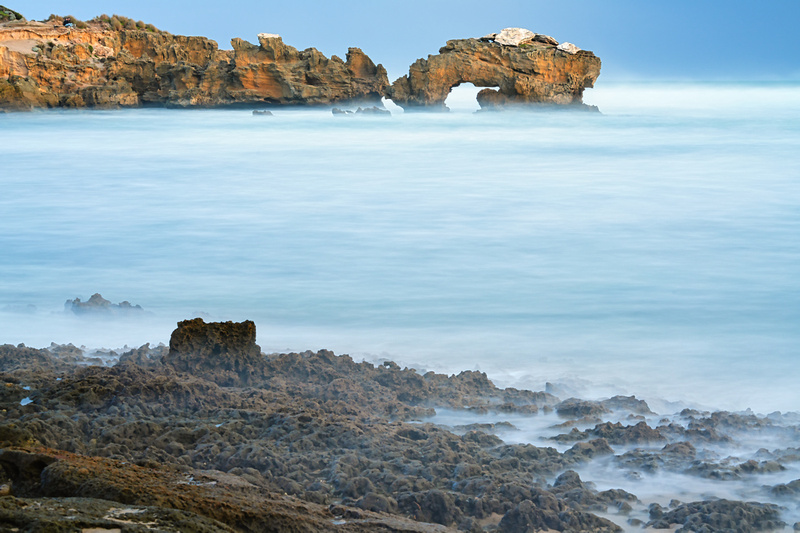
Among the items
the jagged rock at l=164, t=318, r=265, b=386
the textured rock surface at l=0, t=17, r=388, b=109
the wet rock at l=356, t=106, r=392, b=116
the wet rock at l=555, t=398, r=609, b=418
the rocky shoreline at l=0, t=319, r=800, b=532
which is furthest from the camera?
the textured rock surface at l=0, t=17, r=388, b=109

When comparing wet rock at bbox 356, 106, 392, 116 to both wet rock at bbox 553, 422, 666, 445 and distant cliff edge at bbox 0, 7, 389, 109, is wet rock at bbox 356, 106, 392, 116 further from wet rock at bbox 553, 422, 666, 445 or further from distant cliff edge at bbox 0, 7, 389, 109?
wet rock at bbox 553, 422, 666, 445

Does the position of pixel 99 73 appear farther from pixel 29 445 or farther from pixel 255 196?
pixel 29 445

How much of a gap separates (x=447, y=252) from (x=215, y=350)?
5.62 meters

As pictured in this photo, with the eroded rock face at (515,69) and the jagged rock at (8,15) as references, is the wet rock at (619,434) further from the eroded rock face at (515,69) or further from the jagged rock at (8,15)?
the jagged rock at (8,15)

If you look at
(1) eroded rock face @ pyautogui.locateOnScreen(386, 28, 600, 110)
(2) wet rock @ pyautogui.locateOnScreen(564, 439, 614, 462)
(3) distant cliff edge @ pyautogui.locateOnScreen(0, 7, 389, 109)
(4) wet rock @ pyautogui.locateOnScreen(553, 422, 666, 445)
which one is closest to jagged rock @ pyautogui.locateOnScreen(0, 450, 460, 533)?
(2) wet rock @ pyautogui.locateOnScreen(564, 439, 614, 462)

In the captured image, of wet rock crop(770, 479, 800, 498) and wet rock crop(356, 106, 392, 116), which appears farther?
wet rock crop(356, 106, 392, 116)

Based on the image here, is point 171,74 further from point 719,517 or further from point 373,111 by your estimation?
point 719,517

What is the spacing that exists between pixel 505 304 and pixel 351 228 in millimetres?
4794

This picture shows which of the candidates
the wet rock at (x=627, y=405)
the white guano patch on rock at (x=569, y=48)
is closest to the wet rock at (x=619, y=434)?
the wet rock at (x=627, y=405)

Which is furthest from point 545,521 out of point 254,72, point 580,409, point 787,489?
point 254,72

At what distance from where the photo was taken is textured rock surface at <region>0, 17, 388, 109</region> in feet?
109

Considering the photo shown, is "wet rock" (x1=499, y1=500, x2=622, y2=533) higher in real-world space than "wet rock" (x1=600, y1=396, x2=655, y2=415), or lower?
lower

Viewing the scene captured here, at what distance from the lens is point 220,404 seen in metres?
3.82

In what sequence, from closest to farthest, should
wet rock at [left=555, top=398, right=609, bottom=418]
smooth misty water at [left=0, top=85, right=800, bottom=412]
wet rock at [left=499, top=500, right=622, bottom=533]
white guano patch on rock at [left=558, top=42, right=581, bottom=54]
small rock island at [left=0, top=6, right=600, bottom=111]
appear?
wet rock at [left=499, top=500, right=622, bottom=533] → wet rock at [left=555, top=398, right=609, bottom=418] → smooth misty water at [left=0, top=85, right=800, bottom=412] → small rock island at [left=0, top=6, right=600, bottom=111] → white guano patch on rock at [left=558, top=42, right=581, bottom=54]
